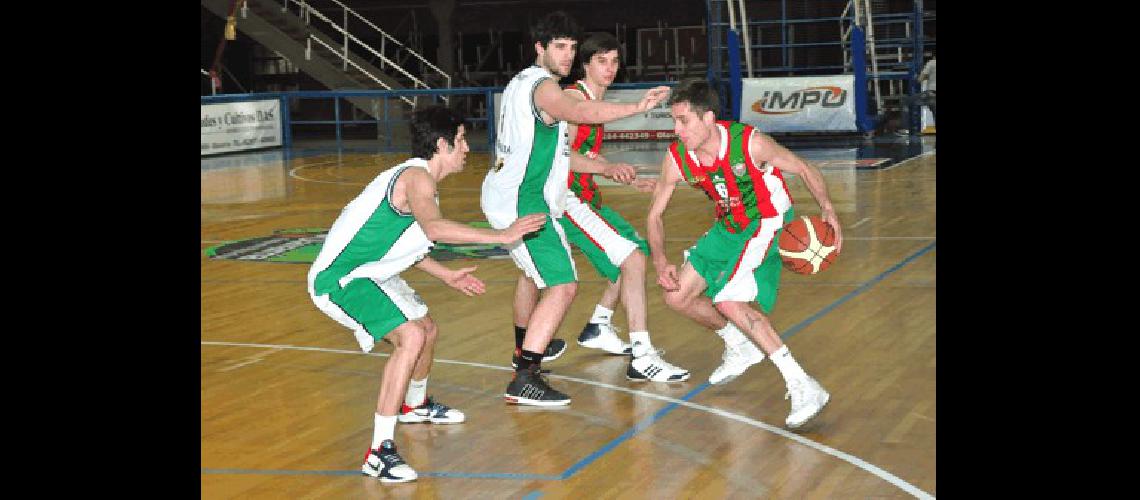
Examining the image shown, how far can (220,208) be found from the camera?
16.5 meters

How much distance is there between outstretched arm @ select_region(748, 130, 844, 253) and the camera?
20.7 feet

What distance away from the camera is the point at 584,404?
6.83 metres

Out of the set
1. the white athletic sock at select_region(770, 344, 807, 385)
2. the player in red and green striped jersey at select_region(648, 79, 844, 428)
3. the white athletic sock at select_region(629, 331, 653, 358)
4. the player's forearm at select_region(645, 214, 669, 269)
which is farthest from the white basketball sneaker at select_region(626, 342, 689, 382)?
the white athletic sock at select_region(770, 344, 807, 385)

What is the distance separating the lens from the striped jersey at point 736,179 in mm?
6527

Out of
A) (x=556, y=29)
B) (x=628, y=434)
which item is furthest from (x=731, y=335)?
(x=556, y=29)

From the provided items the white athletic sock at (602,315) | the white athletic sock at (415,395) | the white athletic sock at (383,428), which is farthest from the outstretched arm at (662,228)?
the white athletic sock at (602,315)

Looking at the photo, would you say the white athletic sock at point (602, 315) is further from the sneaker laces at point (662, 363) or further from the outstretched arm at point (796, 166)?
the outstretched arm at point (796, 166)

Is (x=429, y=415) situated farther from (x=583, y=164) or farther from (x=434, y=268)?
(x=583, y=164)

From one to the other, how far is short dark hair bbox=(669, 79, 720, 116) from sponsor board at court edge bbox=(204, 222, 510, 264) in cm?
548

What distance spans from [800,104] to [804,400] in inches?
697

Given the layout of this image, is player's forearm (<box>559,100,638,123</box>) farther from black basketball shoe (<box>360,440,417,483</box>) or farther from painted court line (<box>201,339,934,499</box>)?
black basketball shoe (<box>360,440,417,483</box>)

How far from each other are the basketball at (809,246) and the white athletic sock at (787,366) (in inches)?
18.5
